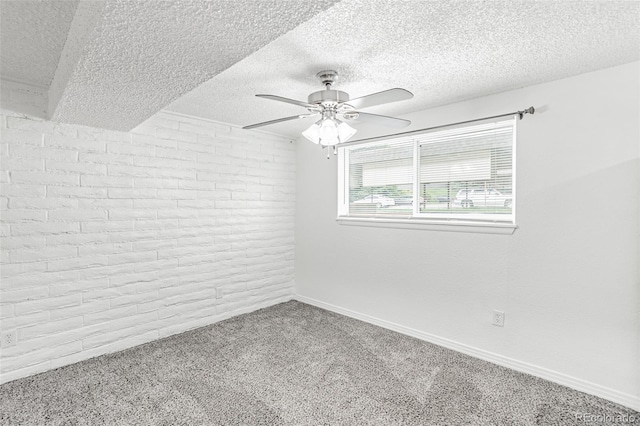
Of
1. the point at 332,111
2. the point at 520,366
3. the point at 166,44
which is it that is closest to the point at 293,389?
the point at 520,366

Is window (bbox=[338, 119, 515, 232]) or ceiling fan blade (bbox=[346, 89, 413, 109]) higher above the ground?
ceiling fan blade (bbox=[346, 89, 413, 109])

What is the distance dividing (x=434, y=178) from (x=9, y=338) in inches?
139

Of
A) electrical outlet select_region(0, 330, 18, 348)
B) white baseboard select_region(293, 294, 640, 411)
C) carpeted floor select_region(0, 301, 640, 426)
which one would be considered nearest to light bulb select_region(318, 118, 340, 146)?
carpeted floor select_region(0, 301, 640, 426)

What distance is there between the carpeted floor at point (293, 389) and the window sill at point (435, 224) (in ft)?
3.41

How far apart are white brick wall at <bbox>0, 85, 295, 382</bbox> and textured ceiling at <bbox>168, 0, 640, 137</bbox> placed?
865 millimetres

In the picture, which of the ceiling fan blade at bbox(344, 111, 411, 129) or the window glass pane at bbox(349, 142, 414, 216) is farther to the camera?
the window glass pane at bbox(349, 142, 414, 216)

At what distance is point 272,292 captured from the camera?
3992 mm

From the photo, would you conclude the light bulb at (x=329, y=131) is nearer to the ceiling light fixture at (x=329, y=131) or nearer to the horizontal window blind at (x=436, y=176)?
the ceiling light fixture at (x=329, y=131)

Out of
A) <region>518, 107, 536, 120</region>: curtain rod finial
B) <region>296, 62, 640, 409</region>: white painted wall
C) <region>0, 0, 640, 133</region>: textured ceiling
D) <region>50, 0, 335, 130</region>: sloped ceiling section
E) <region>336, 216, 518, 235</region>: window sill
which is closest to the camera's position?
<region>50, 0, 335, 130</region>: sloped ceiling section

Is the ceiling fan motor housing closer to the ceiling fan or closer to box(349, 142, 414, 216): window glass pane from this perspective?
the ceiling fan

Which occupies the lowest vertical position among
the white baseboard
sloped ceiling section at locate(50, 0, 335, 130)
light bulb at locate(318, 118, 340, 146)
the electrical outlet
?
the white baseboard

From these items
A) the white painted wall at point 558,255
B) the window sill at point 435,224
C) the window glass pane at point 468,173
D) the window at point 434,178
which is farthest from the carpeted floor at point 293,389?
the window glass pane at point 468,173

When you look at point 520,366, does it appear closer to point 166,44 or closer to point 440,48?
point 440,48

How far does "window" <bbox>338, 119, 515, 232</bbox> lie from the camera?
2658 mm
